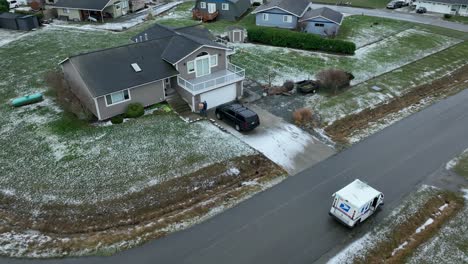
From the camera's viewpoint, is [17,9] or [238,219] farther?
[17,9]

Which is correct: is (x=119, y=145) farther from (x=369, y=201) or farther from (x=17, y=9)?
(x=17, y=9)

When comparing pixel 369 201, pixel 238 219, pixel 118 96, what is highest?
pixel 118 96

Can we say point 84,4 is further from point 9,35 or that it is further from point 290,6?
point 290,6

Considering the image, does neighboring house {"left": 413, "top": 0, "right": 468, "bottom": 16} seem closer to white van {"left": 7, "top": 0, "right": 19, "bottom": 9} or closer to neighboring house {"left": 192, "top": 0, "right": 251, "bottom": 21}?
neighboring house {"left": 192, "top": 0, "right": 251, "bottom": 21}

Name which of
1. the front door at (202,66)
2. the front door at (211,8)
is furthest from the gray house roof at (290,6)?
the front door at (202,66)

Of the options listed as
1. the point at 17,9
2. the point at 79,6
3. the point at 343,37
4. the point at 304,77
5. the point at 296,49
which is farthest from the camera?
the point at 17,9

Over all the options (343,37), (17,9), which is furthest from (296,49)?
(17,9)

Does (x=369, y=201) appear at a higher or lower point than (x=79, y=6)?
lower
